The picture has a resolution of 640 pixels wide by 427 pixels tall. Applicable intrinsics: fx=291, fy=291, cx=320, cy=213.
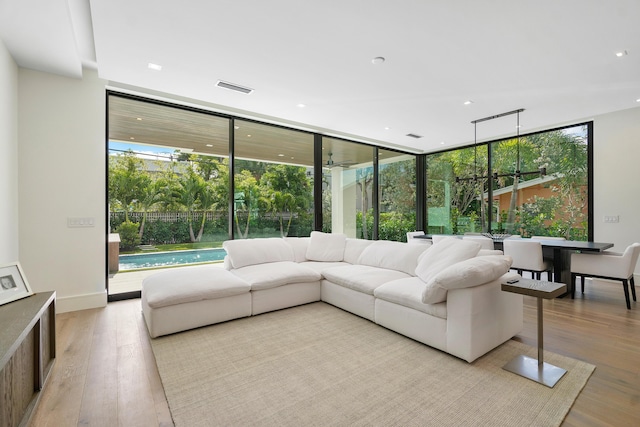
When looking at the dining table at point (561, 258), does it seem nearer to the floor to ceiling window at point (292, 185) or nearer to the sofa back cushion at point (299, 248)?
the floor to ceiling window at point (292, 185)

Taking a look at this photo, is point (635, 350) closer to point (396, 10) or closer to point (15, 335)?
point (396, 10)

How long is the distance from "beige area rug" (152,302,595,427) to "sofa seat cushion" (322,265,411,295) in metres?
0.48

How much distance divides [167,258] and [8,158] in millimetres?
2367

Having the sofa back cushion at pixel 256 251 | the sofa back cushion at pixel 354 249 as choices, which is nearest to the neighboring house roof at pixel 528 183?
the sofa back cushion at pixel 354 249

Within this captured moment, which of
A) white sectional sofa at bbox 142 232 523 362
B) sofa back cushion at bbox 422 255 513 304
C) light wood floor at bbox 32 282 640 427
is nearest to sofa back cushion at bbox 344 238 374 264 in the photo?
white sectional sofa at bbox 142 232 523 362

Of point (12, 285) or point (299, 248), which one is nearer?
point (12, 285)

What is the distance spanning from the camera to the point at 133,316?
334cm

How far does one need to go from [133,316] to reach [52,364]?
1152 mm

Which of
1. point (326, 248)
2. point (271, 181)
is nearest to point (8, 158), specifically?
point (271, 181)

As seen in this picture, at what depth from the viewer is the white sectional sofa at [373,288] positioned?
229 centimetres

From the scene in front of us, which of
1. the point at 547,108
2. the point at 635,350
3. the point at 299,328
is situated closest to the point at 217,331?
the point at 299,328

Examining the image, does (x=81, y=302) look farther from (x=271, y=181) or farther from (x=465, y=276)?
(x=465, y=276)

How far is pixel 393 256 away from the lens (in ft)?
12.3

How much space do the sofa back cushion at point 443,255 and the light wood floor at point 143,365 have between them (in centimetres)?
88
